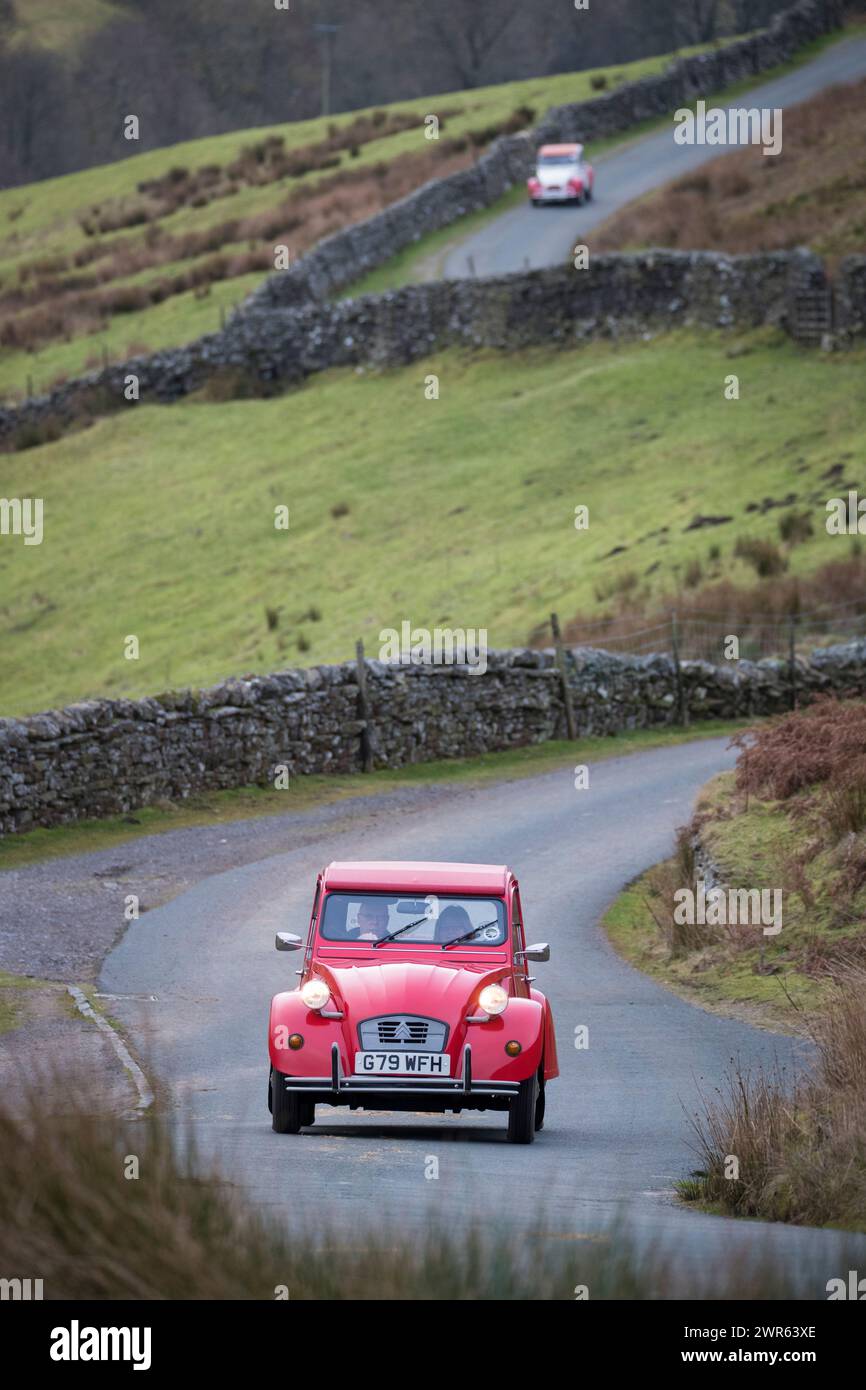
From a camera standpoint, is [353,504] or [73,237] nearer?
[353,504]

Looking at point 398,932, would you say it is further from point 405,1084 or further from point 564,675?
point 564,675

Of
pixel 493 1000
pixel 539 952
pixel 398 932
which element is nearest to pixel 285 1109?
pixel 493 1000

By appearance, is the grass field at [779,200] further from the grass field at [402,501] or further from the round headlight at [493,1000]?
the round headlight at [493,1000]

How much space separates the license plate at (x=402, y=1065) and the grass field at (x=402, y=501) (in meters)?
22.7

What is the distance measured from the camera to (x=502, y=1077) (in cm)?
1002

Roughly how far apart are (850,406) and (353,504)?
37.0ft

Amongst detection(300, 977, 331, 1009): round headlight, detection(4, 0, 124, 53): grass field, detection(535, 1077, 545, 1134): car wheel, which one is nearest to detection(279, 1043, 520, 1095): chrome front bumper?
detection(300, 977, 331, 1009): round headlight

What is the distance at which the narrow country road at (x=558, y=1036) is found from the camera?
7.51 metres

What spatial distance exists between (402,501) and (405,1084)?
33.1m

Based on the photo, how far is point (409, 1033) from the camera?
10148mm

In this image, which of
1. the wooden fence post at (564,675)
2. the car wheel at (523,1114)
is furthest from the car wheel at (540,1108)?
the wooden fence post at (564,675)

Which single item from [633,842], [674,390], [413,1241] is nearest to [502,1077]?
[413,1241]

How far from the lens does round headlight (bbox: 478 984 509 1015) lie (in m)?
10.3
